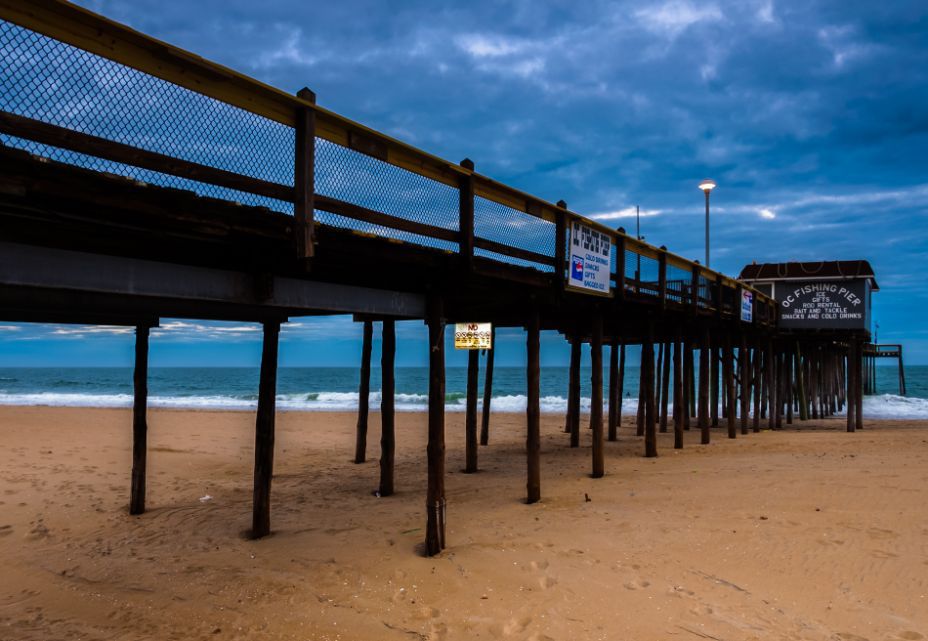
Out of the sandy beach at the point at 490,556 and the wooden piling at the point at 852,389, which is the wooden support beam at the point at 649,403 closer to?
the sandy beach at the point at 490,556

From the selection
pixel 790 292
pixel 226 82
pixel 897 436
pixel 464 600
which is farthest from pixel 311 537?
pixel 790 292

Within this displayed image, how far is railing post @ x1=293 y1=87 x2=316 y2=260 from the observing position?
15.5 feet

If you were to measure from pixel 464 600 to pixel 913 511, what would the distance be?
6.65 meters

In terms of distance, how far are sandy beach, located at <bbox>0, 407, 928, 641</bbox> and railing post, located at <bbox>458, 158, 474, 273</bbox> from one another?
3483 mm

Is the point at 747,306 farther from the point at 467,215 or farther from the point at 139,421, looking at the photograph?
the point at 139,421

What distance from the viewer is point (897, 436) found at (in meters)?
18.6

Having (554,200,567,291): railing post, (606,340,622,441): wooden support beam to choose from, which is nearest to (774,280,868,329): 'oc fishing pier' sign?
(606,340,622,441): wooden support beam

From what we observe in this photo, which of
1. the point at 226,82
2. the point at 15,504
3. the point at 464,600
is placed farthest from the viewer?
the point at 15,504

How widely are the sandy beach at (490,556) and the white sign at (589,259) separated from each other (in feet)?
11.2

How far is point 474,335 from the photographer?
45.8 ft

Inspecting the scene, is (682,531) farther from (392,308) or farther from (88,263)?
(88,263)

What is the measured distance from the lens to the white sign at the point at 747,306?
17.5 m

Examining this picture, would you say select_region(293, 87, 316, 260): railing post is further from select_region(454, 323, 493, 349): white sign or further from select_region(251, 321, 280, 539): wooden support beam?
select_region(454, 323, 493, 349): white sign

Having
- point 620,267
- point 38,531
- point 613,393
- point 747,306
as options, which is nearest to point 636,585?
point 620,267
